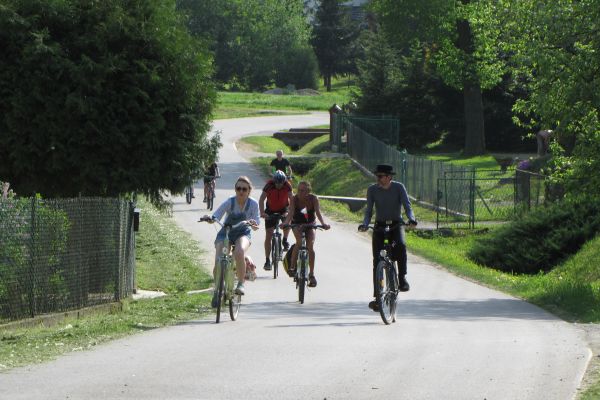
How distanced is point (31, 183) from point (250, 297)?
171 inches

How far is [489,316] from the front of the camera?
54.0 ft

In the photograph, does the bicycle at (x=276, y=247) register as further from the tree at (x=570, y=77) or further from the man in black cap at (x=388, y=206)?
the man in black cap at (x=388, y=206)

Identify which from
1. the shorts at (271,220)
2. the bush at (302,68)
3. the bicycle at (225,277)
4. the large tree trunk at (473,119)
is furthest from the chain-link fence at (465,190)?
the bush at (302,68)

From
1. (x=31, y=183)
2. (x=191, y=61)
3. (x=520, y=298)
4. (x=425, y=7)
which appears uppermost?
(x=425, y=7)

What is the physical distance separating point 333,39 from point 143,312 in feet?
325

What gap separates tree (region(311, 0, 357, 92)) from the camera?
11188 cm

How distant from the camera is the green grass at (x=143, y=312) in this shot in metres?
12.1

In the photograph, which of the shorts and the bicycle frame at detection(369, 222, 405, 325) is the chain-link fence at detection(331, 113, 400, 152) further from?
the bicycle frame at detection(369, 222, 405, 325)

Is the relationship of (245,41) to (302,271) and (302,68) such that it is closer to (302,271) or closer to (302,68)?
(302,68)

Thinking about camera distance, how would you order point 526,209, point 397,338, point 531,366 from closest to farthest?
point 531,366 → point 397,338 → point 526,209

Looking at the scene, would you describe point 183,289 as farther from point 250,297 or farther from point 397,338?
point 397,338

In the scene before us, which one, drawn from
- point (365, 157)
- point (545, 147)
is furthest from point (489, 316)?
point (365, 157)

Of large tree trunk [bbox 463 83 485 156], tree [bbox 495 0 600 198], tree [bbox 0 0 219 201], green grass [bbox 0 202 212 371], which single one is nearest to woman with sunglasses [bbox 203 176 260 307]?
green grass [bbox 0 202 212 371]

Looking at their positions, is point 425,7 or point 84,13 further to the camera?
point 425,7
